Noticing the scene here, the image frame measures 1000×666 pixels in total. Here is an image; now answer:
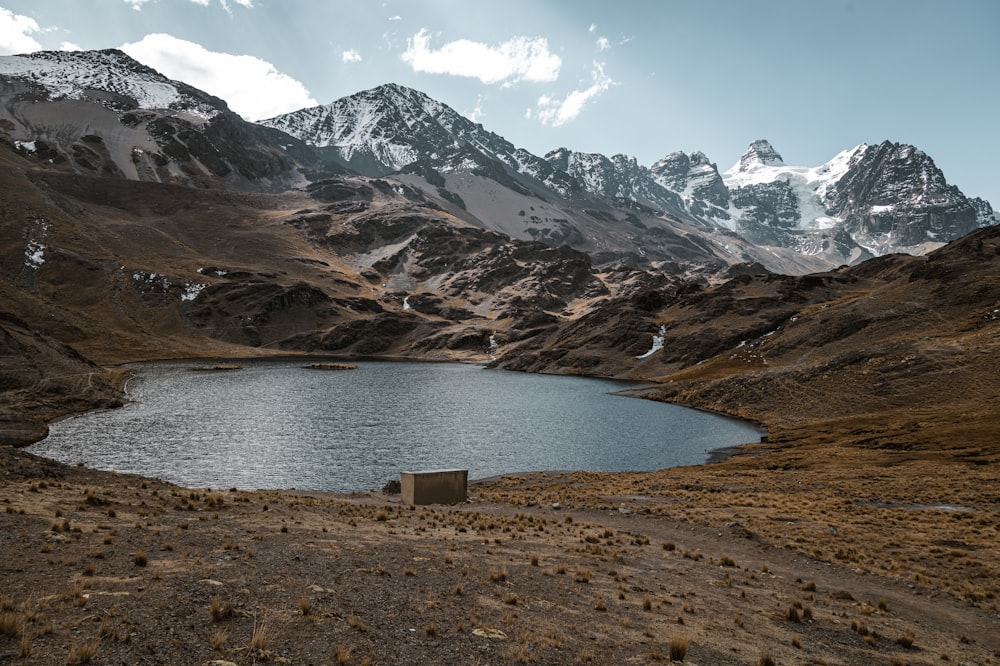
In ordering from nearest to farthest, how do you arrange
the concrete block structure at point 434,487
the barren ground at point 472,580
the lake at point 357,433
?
1. the barren ground at point 472,580
2. the concrete block structure at point 434,487
3. the lake at point 357,433

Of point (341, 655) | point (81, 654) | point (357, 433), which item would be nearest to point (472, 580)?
point (341, 655)

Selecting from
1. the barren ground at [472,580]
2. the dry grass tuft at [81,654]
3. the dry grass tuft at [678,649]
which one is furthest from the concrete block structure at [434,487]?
the dry grass tuft at [81,654]

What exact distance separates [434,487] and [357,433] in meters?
38.3

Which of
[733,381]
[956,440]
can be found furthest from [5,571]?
[733,381]

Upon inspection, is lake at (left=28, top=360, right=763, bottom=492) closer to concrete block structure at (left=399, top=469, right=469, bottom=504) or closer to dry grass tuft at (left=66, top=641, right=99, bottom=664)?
concrete block structure at (left=399, top=469, right=469, bottom=504)

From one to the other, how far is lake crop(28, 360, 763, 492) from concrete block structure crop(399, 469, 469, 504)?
11.8 metres

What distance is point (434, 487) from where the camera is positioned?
41.3 m

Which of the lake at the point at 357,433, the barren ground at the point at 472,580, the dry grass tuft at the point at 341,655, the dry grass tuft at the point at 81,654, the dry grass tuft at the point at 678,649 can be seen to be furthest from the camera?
the lake at the point at 357,433

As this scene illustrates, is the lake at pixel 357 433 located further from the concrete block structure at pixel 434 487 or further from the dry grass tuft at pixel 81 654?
the dry grass tuft at pixel 81 654

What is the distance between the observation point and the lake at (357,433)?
57562mm

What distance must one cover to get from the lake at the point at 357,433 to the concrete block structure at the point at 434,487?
1178 cm

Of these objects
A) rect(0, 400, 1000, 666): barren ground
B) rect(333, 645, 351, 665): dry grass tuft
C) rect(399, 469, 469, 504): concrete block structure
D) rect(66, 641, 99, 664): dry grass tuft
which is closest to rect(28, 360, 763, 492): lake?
rect(399, 469, 469, 504): concrete block structure

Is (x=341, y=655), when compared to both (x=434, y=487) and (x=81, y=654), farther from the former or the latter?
(x=434, y=487)

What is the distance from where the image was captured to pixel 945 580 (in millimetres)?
23109
